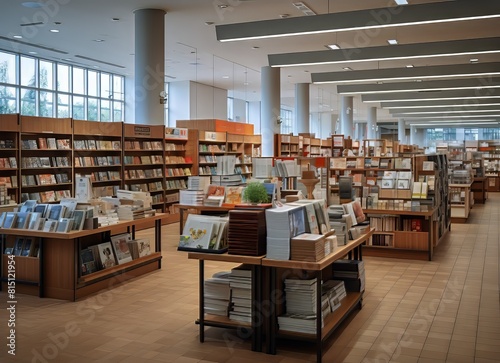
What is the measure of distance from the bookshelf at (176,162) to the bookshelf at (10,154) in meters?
4.02

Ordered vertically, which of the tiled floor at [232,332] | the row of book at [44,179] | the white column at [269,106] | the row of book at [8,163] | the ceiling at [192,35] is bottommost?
the tiled floor at [232,332]

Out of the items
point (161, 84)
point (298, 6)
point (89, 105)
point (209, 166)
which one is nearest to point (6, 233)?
point (161, 84)

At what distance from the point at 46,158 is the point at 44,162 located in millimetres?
102

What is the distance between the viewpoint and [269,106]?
1602cm

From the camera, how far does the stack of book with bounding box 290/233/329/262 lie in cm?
407

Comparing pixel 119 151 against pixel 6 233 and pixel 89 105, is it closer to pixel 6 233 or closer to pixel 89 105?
pixel 6 233

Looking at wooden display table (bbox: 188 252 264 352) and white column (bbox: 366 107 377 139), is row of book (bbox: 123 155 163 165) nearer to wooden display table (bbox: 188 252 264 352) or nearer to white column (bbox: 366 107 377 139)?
wooden display table (bbox: 188 252 264 352)

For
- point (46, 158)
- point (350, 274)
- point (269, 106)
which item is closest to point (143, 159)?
point (46, 158)

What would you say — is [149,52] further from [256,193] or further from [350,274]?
[350,274]

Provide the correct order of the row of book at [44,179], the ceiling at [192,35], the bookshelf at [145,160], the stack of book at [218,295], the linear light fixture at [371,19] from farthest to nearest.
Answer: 1. the bookshelf at [145,160]
2. the ceiling at [192,35]
3. the row of book at [44,179]
4. the linear light fixture at [371,19]
5. the stack of book at [218,295]

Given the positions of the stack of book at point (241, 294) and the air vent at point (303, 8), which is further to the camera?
the air vent at point (303, 8)

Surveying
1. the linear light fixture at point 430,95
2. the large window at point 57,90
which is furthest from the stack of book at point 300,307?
the linear light fixture at point 430,95

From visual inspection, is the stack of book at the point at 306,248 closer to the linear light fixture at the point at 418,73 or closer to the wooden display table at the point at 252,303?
the wooden display table at the point at 252,303

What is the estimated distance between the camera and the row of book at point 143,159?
11596mm
